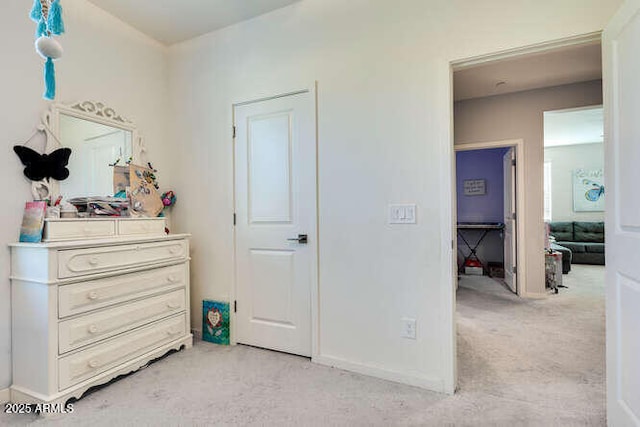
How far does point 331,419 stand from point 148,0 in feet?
9.86

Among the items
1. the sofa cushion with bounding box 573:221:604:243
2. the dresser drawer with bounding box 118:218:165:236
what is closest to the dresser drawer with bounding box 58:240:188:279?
the dresser drawer with bounding box 118:218:165:236

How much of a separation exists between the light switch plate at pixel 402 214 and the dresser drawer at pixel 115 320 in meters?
1.75

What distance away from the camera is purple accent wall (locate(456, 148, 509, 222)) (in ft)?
18.9

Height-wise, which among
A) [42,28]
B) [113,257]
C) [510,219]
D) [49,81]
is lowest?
[113,257]

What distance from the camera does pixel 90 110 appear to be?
7.77ft

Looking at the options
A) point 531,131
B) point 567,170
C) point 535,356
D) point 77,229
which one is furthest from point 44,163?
point 567,170

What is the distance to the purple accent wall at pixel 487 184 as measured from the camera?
5754 mm

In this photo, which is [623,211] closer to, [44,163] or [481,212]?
[44,163]

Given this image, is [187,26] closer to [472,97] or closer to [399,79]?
[399,79]

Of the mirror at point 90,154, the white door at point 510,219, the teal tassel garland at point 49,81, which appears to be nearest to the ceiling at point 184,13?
the mirror at point 90,154

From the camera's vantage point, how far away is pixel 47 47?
1.31 m

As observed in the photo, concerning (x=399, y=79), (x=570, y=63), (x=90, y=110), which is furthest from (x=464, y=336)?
(x=90, y=110)

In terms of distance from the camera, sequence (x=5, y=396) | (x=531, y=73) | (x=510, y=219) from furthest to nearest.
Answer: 1. (x=510, y=219)
2. (x=531, y=73)
3. (x=5, y=396)

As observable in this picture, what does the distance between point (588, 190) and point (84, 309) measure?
900 cm
